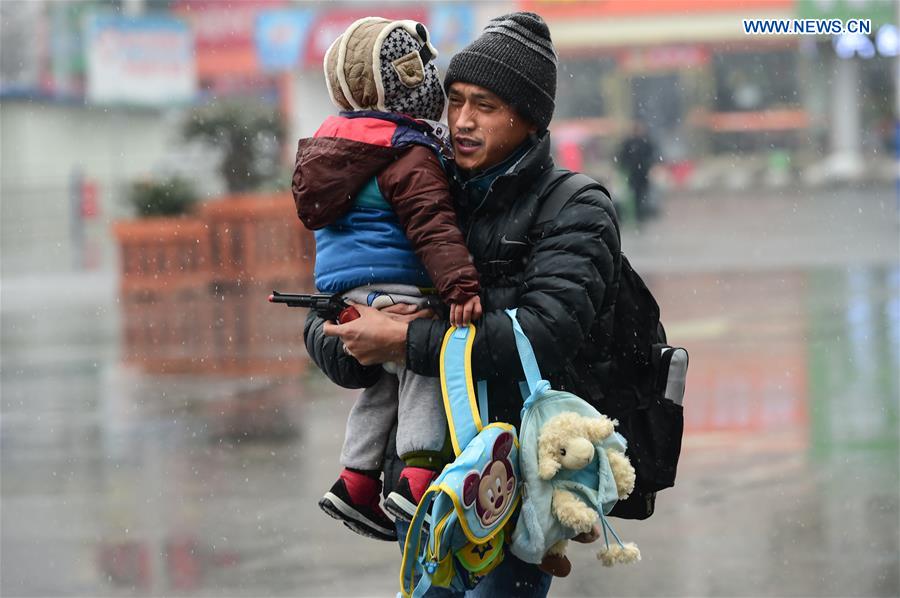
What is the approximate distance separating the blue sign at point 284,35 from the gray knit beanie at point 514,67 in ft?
109

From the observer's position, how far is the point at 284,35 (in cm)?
3597

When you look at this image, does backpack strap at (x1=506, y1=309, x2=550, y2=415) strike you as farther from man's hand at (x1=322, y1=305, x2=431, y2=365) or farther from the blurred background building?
the blurred background building

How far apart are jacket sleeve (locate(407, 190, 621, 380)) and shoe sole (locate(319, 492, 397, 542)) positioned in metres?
0.44

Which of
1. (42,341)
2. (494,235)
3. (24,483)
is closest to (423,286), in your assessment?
(494,235)

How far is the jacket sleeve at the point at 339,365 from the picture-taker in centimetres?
297

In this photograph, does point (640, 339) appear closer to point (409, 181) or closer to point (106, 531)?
point (409, 181)

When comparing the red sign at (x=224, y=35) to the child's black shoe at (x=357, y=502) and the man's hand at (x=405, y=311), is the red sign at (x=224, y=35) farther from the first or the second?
the man's hand at (x=405, y=311)

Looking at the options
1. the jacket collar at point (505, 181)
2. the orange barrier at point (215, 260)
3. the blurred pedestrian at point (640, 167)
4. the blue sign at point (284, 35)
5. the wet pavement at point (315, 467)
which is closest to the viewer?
the jacket collar at point (505, 181)

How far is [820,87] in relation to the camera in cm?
3947

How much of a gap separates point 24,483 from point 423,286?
492 centimetres

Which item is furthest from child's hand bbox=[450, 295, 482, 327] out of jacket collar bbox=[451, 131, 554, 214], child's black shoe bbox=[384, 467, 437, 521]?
child's black shoe bbox=[384, 467, 437, 521]

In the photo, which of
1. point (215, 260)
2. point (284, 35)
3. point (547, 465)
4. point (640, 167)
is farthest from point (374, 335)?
point (284, 35)

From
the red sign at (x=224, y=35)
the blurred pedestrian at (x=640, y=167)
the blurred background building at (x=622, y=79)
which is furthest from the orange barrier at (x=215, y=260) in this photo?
the red sign at (x=224, y=35)

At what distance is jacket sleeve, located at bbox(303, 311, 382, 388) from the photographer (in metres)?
2.97
